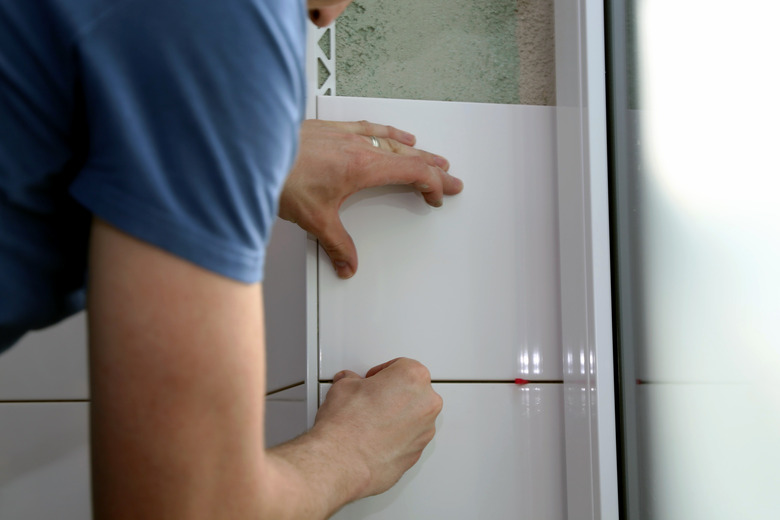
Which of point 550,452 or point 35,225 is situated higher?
point 35,225

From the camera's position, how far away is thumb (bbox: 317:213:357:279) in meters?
0.69

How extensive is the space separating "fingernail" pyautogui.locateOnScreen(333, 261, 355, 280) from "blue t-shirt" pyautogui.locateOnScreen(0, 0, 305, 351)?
43cm

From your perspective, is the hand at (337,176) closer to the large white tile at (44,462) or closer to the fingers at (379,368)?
the fingers at (379,368)

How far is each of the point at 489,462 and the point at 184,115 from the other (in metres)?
0.56

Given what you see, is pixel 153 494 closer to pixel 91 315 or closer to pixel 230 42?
pixel 91 315

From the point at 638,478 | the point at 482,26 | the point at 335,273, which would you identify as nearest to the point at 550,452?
the point at 638,478

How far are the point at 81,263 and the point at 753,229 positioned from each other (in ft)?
1.39

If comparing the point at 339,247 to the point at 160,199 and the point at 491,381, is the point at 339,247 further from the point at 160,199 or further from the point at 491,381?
the point at 160,199

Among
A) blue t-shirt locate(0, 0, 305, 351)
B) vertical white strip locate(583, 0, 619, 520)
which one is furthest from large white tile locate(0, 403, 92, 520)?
blue t-shirt locate(0, 0, 305, 351)

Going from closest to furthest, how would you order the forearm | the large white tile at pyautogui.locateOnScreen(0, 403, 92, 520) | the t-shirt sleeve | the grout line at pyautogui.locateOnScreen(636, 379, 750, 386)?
the t-shirt sleeve, the forearm, the grout line at pyautogui.locateOnScreen(636, 379, 750, 386), the large white tile at pyautogui.locateOnScreen(0, 403, 92, 520)

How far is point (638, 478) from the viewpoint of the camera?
66 cm

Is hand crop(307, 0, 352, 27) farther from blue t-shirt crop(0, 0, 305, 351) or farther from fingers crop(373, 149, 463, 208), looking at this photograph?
fingers crop(373, 149, 463, 208)

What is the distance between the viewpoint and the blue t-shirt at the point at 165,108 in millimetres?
253

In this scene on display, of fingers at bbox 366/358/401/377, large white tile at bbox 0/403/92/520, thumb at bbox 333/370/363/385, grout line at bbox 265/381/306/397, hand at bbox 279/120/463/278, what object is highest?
hand at bbox 279/120/463/278
